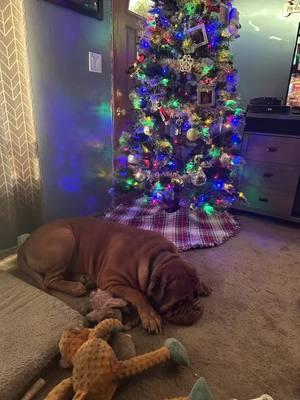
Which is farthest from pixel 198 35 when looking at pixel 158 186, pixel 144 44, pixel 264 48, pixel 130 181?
pixel 264 48

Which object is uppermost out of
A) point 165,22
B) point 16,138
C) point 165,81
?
point 165,22

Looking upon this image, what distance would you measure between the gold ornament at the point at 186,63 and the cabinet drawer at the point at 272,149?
780 mm

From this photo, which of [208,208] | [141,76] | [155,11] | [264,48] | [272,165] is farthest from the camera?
[264,48]

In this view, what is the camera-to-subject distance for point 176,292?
4.17 feet

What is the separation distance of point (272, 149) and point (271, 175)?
22cm

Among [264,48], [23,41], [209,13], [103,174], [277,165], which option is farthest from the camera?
[264,48]

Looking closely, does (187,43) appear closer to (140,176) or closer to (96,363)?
(140,176)

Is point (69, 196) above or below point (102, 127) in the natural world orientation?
Answer: below

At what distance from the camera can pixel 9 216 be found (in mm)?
1906

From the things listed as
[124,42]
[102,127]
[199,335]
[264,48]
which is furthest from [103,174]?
[264,48]

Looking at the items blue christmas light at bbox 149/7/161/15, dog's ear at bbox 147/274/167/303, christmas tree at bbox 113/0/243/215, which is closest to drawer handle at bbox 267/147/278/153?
christmas tree at bbox 113/0/243/215

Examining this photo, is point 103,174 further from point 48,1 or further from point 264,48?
point 264,48

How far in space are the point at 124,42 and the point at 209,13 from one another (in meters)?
0.81

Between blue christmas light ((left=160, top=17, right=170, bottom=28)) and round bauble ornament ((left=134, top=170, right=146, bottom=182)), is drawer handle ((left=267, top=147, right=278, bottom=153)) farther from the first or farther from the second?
blue christmas light ((left=160, top=17, right=170, bottom=28))
